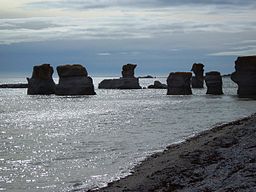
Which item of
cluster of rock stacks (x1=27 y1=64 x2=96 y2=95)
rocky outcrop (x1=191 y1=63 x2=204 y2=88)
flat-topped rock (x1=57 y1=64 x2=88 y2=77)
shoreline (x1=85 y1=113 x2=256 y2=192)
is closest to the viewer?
shoreline (x1=85 y1=113 x2=256 y2=192)

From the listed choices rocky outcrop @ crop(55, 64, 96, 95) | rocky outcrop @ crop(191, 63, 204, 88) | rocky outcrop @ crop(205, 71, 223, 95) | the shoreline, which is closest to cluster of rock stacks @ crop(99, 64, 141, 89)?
rocky outcrop @ crop(191, 63, 204, 88)

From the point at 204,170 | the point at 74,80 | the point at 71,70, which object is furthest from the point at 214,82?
the point at 204,170

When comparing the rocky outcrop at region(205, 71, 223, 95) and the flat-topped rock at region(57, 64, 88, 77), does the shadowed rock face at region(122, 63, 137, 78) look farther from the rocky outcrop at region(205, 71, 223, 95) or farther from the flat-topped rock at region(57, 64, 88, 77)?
the rocky outcrop at region(205, 71, 223, 95)

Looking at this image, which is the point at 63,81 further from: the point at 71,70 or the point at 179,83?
the point at 179,83

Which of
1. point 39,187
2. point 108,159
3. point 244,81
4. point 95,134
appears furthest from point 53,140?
point 244,81

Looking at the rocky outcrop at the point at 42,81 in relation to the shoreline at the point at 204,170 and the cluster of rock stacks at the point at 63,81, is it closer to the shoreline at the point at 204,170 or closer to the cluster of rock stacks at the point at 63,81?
the cluster of rock stacks at the point at 63,81

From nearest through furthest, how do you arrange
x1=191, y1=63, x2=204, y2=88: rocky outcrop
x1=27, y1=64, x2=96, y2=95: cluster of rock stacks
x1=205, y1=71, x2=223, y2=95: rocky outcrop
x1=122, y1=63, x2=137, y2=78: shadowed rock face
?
1. x1=205, y1=71, x2=223, y2=95: rocky outcrop
2. x1=27, y1=64, x2=96, y2=95: cluster of rock stacks
3. x1=122, y1=63, x2=137, y2=78: shadowed rock face
4. x1=191, y1=63, x2=204, y2=88: rocky outcrop

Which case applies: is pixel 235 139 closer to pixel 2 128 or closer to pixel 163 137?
pixel 163 137

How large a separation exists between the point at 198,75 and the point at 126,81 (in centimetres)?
2188

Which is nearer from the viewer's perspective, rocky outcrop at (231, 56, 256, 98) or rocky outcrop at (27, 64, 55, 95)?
rocky outcrop at (231, 56, 256, 98)

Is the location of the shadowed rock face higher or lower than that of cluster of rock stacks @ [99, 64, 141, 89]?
higher

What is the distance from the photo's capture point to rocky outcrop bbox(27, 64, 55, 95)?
99.9 metres

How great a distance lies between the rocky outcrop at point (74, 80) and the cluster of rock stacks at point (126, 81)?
26688 mm

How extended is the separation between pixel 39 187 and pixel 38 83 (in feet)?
300
